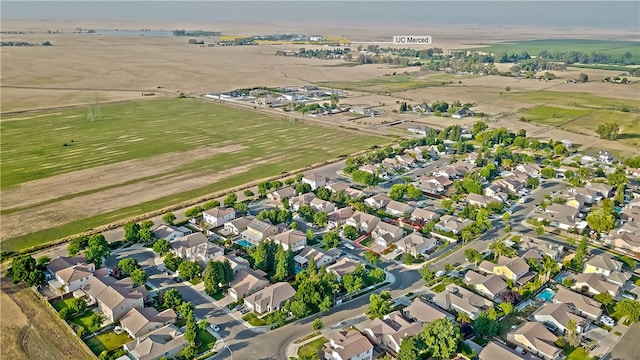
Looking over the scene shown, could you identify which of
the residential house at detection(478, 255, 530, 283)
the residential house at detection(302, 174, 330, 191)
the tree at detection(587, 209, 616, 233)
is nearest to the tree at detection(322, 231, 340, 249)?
the residential house at detection(478, 255, 530, 283)

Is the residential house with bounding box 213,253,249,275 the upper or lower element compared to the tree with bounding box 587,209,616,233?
lower

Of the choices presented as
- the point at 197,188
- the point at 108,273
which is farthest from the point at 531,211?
the point at 108,273

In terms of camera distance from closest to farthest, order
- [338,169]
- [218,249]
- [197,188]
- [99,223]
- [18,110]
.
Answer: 1. [218,249]
2. [99,223]
3. [197,188]
4. [338,169]
5. [18,110]

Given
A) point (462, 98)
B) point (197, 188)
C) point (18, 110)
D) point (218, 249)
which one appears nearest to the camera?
point (218, 249)

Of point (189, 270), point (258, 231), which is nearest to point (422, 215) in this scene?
point (258, 231)

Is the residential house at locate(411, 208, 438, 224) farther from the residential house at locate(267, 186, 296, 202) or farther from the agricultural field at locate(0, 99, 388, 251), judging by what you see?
the agricultural field at locate(0, 99, 388, 251)

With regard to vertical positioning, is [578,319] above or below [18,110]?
below

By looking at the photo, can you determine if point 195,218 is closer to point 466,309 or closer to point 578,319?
point 466,309
